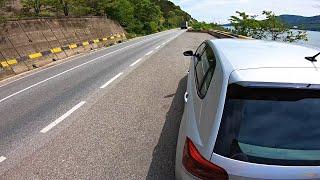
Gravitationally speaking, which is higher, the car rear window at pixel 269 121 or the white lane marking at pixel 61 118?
the car rear window at pixel 269 121

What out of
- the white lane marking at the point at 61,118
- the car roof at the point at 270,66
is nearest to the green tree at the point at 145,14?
the white lane marking at the point at 61,118

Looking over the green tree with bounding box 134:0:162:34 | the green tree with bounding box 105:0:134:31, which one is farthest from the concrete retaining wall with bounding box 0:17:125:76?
the green tree with bounding box 134:0:162:34

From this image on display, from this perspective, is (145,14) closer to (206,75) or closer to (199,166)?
(206,75)

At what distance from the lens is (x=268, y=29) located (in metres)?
36.5

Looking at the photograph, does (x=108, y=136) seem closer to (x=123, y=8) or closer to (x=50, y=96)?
(x=50, y=96)

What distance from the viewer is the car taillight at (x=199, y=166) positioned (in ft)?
8.86

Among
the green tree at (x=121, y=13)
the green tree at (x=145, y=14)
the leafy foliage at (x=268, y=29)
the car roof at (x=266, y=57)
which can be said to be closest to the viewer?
the car roof at (x=266, y=57)

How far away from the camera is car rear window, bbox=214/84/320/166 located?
272 cm

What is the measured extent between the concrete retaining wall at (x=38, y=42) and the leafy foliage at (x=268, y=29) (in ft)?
51.1

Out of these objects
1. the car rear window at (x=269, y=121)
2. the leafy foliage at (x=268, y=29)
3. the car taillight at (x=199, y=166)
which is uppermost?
the car rear window at (x=269, y=121)

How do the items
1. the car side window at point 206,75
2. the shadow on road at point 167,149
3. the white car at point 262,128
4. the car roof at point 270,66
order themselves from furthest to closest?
1. the shadow on road at point 167,149
2. the car side window at point 206,75
3. the car roof at point 270,66
4. the white car at point 262,128

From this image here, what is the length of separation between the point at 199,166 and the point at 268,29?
36.0 meters

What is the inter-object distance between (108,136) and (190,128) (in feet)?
11.0

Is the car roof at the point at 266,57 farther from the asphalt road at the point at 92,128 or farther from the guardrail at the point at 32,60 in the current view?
the guardrail at the point at 32,60
